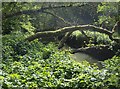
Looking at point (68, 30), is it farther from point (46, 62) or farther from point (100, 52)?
point (46, 62)

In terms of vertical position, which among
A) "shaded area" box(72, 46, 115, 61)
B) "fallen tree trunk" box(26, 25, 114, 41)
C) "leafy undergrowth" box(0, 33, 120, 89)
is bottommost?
"shaded area" box(72, 46, 115, 61)

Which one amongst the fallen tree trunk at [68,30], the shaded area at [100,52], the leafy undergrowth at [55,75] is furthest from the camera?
the shaded area at [100,52]

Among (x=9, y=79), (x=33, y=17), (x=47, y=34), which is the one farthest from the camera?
(x=33, y=17)

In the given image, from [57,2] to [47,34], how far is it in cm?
215

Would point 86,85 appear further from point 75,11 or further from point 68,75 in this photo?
point 75,11

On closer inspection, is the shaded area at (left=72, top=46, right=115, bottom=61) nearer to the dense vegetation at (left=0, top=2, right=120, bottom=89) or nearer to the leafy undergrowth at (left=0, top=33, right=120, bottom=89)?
the dense vegetation at (left=0, top=2, right=120, bottom=89)

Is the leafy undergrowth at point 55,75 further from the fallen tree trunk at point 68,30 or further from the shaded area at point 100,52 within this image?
the shaded area at point 100,52

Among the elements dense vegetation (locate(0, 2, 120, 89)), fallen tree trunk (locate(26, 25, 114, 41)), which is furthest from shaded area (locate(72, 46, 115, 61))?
fallen tree trunk (locate(26, 25, 114, 41))

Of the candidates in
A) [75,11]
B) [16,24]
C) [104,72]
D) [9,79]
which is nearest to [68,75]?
[104,72]

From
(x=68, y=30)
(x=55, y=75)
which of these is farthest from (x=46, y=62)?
(x=68, y=30)

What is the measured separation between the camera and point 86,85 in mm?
5738

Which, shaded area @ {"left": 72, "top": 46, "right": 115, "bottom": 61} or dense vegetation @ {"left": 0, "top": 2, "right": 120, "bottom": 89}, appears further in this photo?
shaded area @ {"left": 72, "top": 46, "right": 115, "bottom": 61}

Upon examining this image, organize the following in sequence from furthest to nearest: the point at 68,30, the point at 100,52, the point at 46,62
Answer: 1. the point at 100,52
2. the point at 68,30
3. the point at 46,62

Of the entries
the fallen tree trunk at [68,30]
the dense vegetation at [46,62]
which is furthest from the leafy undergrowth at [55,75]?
the fallen tree trunk at [68,30]
